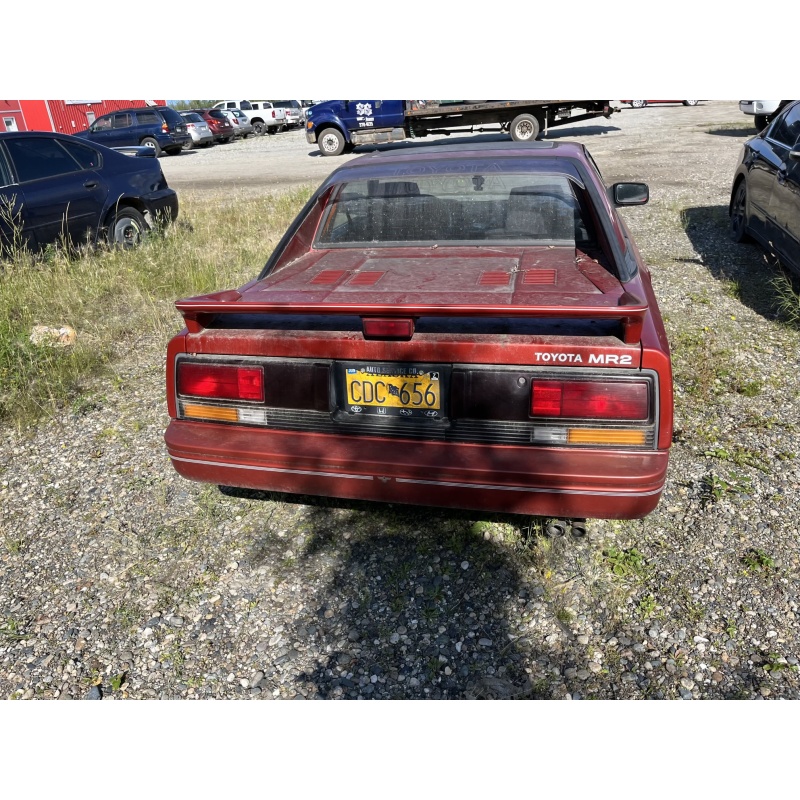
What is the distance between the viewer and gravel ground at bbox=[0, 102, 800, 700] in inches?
89.2

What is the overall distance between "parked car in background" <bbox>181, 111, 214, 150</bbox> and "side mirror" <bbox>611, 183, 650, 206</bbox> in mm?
23315

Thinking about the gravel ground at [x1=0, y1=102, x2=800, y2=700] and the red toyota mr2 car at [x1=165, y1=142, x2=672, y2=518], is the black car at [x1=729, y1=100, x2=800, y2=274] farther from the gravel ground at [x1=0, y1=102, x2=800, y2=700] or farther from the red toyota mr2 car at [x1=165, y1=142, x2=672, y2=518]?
the red toyota mr2 car at [x1=165, y1=142, x2=672, y2=518]

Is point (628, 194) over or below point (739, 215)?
over

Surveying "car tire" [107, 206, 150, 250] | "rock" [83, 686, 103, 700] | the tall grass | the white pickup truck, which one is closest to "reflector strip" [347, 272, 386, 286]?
"rock" [83, 686, 103, 700]

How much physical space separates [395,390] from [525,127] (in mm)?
16144

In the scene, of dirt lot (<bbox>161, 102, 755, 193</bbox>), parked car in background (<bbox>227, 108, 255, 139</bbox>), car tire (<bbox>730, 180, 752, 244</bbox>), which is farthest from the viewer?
parked car in background (<bbox>227, 108, 255, 139</bbox>)

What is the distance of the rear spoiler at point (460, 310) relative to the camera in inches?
80.4

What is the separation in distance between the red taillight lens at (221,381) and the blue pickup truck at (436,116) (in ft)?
50.0

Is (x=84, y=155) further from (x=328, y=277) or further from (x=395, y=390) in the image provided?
(x=395, y=390)

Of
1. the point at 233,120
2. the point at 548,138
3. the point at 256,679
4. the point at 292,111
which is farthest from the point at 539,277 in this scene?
the point at 292,111

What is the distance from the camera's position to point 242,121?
1091 inches

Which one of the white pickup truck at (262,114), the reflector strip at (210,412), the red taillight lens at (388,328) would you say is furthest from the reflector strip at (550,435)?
the white pickup truck at (262,114)

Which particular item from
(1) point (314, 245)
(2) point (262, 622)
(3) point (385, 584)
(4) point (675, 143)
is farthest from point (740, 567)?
(4) point (675, 143)

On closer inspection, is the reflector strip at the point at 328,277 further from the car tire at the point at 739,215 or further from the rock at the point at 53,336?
the car tire at the point at 739,215
